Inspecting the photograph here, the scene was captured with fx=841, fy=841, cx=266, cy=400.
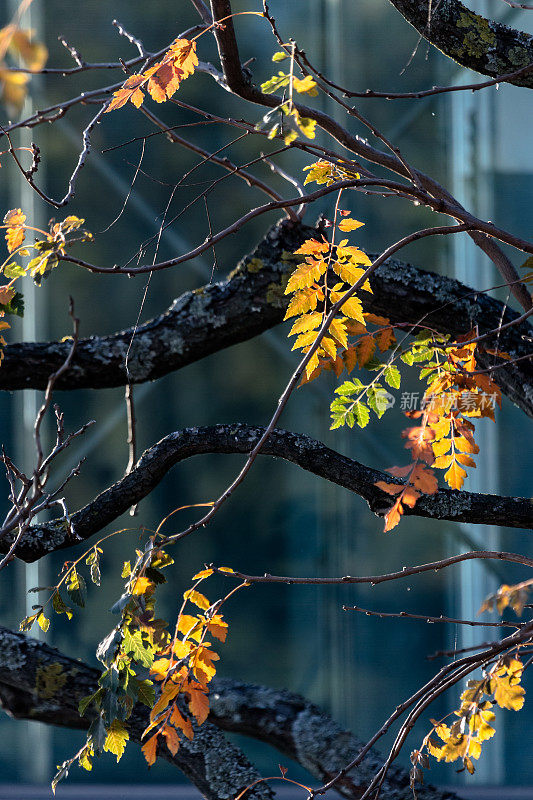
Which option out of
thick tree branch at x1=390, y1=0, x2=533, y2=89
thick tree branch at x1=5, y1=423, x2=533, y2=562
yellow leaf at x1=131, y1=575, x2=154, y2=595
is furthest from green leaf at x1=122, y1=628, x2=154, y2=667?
thick tree branch at x1=390, y1=0, x2=533, y2=89

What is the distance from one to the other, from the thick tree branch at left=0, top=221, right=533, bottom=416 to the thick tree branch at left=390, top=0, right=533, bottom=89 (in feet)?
0.67

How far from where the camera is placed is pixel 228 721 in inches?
34.7

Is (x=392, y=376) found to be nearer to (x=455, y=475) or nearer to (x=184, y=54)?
(x=455, y=475)

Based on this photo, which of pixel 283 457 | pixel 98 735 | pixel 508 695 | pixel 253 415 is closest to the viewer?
pixel 98 735

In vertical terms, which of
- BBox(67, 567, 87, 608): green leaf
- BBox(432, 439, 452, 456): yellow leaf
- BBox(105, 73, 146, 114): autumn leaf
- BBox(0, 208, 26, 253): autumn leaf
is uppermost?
BBox(105, 73, 146, 114): autumn leaf

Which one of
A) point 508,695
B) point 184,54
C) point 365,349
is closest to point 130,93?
point 184,54

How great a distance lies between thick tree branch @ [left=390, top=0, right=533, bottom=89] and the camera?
30.7 inches

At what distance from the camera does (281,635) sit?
175 centimetres

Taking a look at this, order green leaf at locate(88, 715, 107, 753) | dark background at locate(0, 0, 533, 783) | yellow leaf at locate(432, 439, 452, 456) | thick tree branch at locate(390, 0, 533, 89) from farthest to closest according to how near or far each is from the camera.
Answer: dark background at locate(0, 0, 533, 783) → thick tree branch at locate(390, 0, 533, 89) → yellow leaf at locate(432, 439, 452, 456) → green leaf at locate(88, 715, 107, 753)

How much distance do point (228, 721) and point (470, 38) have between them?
0.72 m

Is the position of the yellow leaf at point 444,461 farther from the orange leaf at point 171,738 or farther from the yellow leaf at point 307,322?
the orange leaf at point 171,738

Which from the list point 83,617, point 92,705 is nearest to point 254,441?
point 92,705

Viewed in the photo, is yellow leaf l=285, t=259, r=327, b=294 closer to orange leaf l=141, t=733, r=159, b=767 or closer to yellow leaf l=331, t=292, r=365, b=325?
yellow leaf l=331, t=292, r=365, b=325

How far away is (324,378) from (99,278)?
0.52 metres
